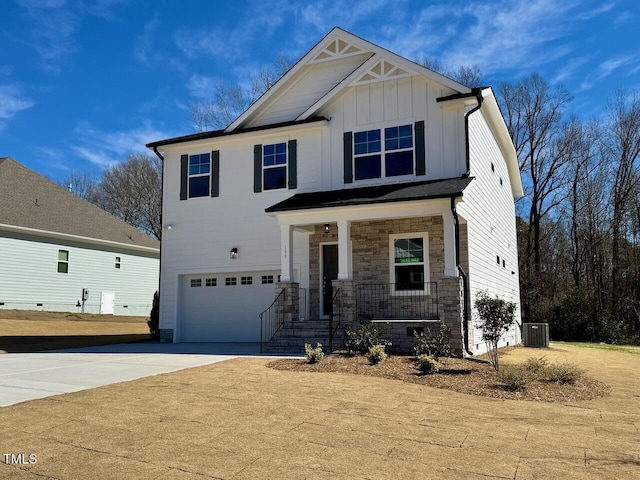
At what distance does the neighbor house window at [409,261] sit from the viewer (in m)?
14.7

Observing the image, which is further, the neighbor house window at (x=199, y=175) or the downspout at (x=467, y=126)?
the neighbor house window at (x=199, y=175)

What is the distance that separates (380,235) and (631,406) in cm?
841

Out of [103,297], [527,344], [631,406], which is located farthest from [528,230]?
[631,406]

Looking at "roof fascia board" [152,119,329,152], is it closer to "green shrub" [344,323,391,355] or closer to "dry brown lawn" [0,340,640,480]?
"green shrub" [344,323,391,355]

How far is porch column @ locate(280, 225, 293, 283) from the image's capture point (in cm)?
1478

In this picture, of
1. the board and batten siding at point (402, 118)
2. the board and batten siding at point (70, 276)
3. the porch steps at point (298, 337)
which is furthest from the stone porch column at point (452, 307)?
the board and batten siding at point (70, 276)

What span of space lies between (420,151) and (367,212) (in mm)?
2568

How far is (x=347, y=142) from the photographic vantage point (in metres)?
16.0

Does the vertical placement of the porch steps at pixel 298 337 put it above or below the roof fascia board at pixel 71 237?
below

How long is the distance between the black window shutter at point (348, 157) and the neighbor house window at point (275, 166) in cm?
195

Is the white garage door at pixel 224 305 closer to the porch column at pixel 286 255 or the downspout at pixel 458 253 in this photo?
the porch column at pixel 286 255

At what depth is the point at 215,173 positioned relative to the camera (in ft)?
57.6

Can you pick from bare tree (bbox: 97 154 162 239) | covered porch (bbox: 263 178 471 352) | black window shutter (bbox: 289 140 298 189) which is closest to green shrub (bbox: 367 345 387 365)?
covered porch (bbox: 263 178 471 352)

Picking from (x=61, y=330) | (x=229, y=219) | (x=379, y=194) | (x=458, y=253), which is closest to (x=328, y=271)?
(x=379, y=194)
